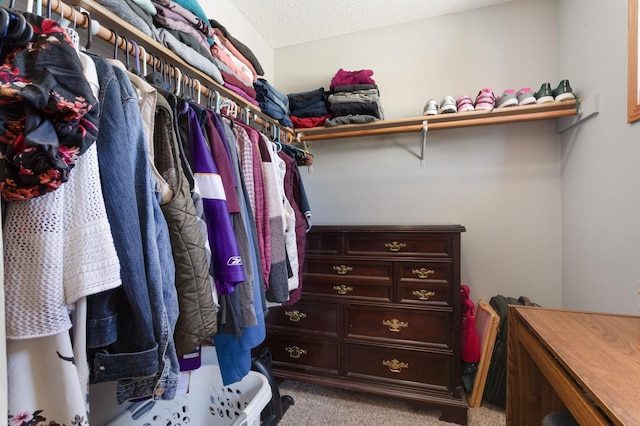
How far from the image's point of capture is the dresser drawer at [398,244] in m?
1.40

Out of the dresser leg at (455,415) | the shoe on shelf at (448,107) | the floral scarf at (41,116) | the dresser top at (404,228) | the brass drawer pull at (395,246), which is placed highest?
the shoe on shelf at (448,107)

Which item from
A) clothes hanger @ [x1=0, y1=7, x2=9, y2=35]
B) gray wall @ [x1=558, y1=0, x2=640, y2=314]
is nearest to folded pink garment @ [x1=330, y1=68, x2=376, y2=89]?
gray wall @ [x1=558, y1=0, x2=640, y2=314]

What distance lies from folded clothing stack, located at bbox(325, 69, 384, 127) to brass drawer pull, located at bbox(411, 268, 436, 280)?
985mm

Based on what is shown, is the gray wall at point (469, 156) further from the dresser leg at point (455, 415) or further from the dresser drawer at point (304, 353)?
the dresser drawer at point (304, 353)

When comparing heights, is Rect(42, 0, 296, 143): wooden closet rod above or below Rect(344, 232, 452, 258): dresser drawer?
above

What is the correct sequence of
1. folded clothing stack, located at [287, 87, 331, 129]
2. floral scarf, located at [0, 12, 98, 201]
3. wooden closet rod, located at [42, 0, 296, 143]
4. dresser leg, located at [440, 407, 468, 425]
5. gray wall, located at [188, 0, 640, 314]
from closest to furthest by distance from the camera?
floral scarf, located at [0, 12, 98, 201], wooden closet rod, located at [42, 0, 296, 143], gray wall, located at [188, 0, 640, 314], dresser leg, located at [440, 407, 468, 425], folded clothing stack, located at [287, 87, 331, 129]

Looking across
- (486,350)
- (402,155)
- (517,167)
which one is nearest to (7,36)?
(402,155)

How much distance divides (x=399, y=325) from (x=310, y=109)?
152cm

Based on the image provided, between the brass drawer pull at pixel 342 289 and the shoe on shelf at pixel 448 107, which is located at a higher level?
the shoe on shelf at pixel 448 107

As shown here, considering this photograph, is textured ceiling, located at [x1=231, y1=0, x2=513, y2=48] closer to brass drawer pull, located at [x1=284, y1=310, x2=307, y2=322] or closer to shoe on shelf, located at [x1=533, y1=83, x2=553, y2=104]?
shoe on shelf, located at [x1=533, y1=83, x2=553, y2=104]

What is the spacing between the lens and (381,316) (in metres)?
1.49

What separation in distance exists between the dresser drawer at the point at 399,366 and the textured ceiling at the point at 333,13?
2.15 m

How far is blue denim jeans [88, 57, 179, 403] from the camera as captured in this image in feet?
1.62

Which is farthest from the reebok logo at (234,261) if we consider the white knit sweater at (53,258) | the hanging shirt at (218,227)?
the white knit sweater at (53,258)
